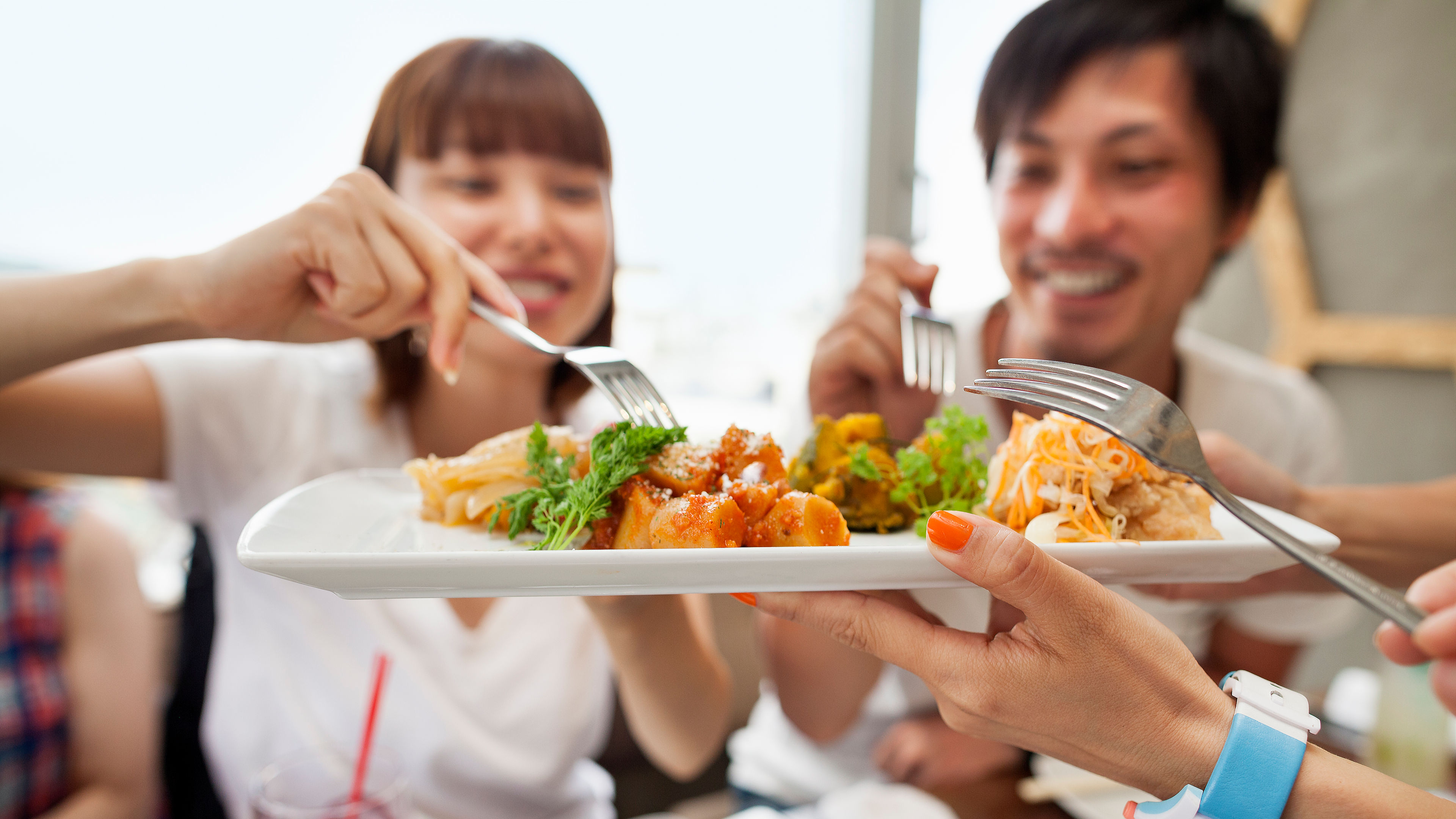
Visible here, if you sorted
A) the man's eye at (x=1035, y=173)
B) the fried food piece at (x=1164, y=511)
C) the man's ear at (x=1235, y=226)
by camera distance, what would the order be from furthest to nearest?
the man's ear at (x=1235, y=226) → the man's eye at (x=1035, y=173) → the fried food piece at (x=1164, y=511)

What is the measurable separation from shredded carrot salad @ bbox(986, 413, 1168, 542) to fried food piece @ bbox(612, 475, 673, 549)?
20.4 inches

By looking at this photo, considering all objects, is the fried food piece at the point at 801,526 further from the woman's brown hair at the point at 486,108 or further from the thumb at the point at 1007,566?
the woman's brown hair at the point at 486,108

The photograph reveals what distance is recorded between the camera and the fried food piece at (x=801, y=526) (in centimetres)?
99

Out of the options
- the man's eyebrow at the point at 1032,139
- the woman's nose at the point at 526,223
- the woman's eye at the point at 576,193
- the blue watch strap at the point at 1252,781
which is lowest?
the blue watch strap at the point at 1252,781

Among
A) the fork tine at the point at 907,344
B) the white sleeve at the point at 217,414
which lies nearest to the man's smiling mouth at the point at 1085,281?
the fork tine at the point at 907,344

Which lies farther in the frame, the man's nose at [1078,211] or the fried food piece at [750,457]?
the man's nose at [1078,211]

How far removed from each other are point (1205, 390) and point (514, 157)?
2.43 metres

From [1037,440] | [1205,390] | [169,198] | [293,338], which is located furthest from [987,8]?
[169,198]

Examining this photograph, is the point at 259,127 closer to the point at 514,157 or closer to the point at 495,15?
the point at 495,15

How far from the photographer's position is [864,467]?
1236 mm

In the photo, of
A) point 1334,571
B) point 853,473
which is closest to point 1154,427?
point 1334,571

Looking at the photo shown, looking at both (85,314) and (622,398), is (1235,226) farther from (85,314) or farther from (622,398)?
(85,314)

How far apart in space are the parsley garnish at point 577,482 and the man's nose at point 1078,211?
1654mm

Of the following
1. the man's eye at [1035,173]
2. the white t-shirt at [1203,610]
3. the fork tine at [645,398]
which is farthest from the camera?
the white t-shirt at [1203,610]
